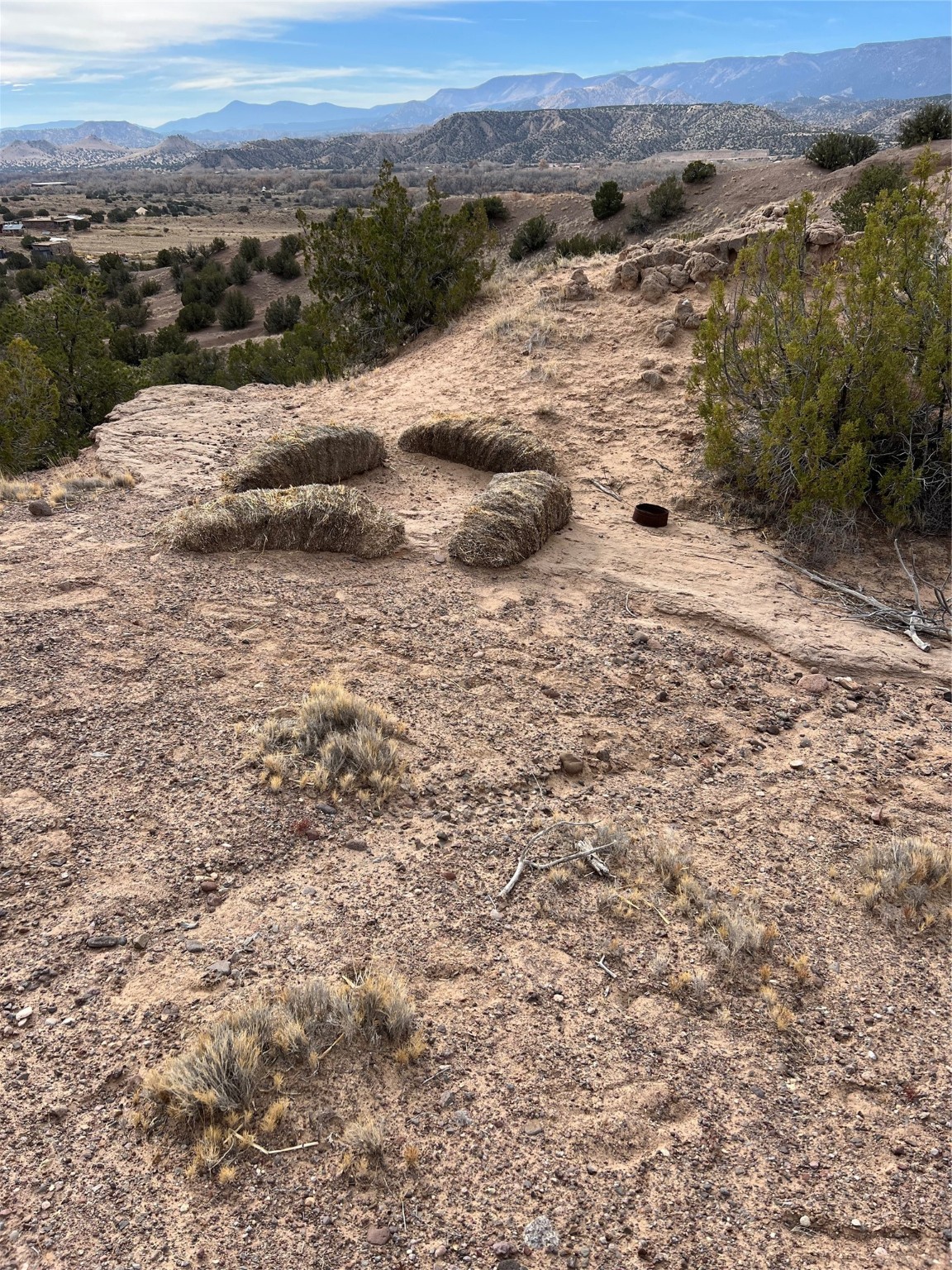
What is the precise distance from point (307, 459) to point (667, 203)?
29.3m

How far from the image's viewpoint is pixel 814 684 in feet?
16.8

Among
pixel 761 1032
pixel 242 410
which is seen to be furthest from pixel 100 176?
pixel 761 1032

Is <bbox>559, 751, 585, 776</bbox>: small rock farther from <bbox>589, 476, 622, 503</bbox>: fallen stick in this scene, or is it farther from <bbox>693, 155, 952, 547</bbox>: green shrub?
<bbox>589, 476, 622, 503</bbox>: fallen stick

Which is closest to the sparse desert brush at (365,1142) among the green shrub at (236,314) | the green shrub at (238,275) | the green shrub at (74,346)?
the green shrub at (74,346)

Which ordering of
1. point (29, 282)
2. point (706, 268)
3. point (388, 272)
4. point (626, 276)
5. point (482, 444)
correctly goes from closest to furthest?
point (482, 444), point (706, 268), point (626, 276), point (388, 272), point (29, 282)

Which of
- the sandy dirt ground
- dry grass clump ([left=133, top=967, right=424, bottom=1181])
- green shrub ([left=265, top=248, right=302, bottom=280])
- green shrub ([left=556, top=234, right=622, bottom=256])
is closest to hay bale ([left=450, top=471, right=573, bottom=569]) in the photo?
the sandy dirt ground

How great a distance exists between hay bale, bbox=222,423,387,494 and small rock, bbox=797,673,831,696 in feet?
15.3

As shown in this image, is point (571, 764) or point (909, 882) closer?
point (909, 882)

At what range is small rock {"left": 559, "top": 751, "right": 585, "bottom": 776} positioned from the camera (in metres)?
4.36

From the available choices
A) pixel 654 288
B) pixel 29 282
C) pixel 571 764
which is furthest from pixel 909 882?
pixel 29 282

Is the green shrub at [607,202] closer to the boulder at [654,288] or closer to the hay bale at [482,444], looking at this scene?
the boulder at [654,288]

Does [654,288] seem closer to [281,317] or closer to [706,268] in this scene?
[706,268]

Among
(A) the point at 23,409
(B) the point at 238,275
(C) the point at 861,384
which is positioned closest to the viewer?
(C) the point at 861,384

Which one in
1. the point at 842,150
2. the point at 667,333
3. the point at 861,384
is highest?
the point at 842,150
